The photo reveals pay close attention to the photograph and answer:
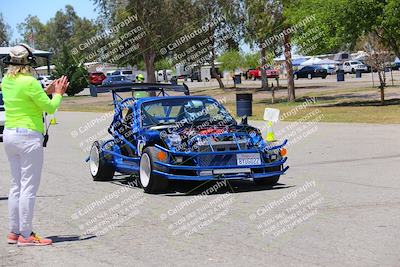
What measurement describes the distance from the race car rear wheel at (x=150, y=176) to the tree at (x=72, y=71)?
5698 centimetres

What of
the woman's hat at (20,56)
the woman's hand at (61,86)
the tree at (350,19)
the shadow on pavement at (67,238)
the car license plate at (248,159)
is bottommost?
the shadow on pavement at (67,238)

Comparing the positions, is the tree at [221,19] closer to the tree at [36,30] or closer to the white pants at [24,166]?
the white pants at [24,166]

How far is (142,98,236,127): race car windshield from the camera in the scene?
1170 centimetres

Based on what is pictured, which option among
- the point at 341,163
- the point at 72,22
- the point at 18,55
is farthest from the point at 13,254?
the point at 72,22

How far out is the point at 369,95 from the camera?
39719 mm

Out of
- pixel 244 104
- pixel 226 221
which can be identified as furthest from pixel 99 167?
pixel 244 104

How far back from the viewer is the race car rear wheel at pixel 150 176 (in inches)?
407

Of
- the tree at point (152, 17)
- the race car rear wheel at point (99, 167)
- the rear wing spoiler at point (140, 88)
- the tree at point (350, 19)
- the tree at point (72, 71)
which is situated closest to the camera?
the race car rear wheel at point (99, 167)

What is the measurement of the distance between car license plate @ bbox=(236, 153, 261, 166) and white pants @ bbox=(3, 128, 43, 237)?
4.12m

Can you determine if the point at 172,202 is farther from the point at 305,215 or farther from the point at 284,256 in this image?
the point at 284,256

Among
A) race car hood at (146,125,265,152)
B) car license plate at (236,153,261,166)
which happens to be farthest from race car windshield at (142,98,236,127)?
car license plate at (236,153,261,166)

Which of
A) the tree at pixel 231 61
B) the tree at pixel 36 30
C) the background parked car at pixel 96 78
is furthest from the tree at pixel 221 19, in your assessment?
the tree at pixel 36 30

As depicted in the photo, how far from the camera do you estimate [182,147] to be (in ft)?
34.3

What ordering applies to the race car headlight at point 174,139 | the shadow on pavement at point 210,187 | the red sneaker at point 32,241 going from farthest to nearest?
1. the shadow on pavement at point 210,187
2. the race car headlight at point 174,139
3. the red sneaker at point 32,241
